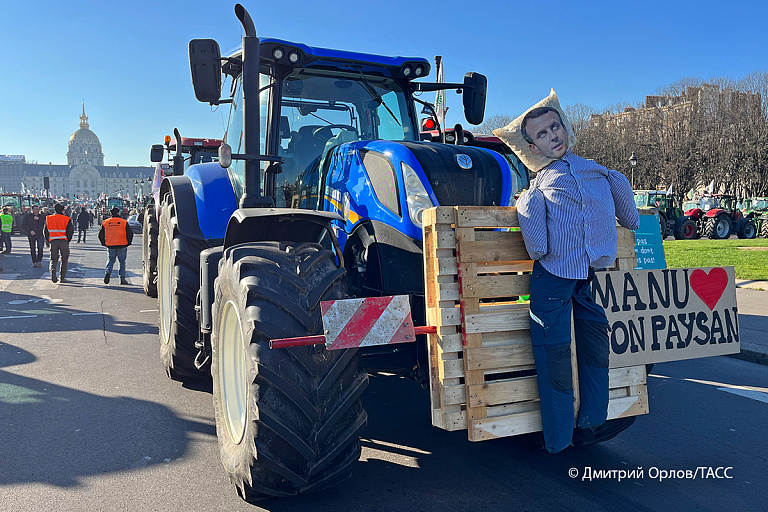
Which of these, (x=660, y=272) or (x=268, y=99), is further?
(x=268, y=99)

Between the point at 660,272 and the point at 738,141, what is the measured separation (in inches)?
1976

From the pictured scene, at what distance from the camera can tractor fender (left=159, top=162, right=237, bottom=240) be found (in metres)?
5.37

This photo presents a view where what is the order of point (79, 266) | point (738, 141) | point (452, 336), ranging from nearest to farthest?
point (452, 336)
point (79, 266)
point (738, 141)

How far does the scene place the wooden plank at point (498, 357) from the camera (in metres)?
3.27

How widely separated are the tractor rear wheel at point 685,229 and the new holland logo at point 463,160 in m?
29.0

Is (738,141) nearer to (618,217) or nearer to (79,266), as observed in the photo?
(79,266)

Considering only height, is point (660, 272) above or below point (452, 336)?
above

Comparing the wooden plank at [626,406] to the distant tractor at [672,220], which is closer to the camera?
the wooden plank at [626,406]

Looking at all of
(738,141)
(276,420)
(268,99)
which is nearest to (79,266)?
(268,99)

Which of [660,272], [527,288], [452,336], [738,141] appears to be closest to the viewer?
[452,336]

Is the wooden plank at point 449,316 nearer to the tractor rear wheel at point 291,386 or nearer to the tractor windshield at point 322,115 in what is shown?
the tractor rear wheel at point 291,386

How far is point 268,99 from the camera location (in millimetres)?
4742

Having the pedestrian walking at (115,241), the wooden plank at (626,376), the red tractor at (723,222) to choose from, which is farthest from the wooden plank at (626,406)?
the red tractor at (723,222)

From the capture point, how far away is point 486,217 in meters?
3.36
